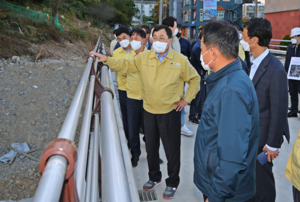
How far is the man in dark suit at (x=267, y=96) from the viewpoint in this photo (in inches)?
87.4

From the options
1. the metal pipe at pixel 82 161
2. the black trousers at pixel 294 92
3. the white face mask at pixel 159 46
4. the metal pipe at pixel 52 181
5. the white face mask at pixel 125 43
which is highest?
the white face mask at pixel 125 43

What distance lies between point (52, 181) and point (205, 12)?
4470 centimetres

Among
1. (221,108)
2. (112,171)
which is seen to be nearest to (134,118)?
(221,108)

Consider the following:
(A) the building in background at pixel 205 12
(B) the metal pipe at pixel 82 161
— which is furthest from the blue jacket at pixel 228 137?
(A) the building in background at pixel 205 12

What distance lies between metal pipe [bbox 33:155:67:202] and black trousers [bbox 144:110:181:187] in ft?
7.56

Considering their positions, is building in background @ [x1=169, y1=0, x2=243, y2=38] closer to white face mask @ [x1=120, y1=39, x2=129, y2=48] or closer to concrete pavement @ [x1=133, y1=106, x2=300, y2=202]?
white face mask @ [x1=120, y1=39, x2=129, y2=48]

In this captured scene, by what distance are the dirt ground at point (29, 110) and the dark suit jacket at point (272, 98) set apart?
3648mm

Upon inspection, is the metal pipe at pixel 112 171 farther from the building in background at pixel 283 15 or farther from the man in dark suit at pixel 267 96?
the building in background at pixel 283 15

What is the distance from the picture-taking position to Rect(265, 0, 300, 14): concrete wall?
18544 millimetres

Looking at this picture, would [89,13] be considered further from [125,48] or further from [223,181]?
[223,181]

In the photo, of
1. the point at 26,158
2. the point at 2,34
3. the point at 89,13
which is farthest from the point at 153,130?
the point at 89,13

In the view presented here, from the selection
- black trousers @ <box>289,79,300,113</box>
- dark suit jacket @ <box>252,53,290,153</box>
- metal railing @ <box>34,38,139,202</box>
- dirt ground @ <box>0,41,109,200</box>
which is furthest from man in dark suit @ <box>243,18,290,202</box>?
black trousers @ <box>289,79,300,113</box>

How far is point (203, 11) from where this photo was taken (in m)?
41.8

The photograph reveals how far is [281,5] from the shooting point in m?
19.8
